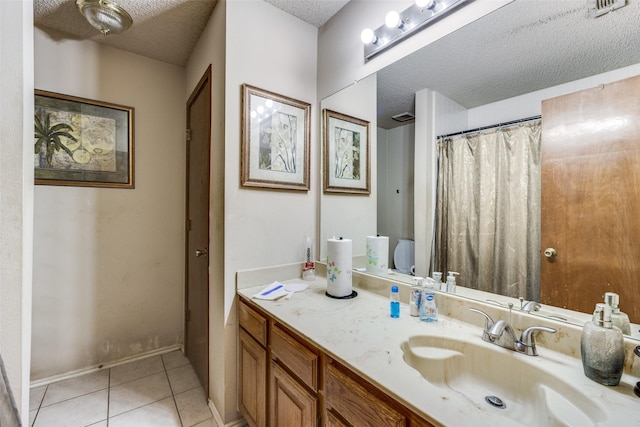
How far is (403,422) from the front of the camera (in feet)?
2.14

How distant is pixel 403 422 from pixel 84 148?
258cm

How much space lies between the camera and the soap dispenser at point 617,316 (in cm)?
73

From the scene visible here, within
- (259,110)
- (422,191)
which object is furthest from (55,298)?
(422,191)

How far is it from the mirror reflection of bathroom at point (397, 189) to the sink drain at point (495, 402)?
0.61 meters

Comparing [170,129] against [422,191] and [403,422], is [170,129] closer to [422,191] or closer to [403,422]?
[422,191]

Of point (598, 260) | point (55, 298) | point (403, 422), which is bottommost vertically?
point (55, 298)

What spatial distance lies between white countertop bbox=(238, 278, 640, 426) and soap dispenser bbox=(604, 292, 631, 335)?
0.13 m

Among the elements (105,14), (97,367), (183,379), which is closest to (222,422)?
(183,379)

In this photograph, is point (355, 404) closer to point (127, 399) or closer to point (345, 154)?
point (345, 154)

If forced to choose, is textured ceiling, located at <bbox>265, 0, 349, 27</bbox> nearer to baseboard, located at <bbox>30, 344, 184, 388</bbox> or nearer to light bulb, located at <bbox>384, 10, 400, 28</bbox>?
light bulb, located at <bbox>384, 10, 400, 28</bbox>

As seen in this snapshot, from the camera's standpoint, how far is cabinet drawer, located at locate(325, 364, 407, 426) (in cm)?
69

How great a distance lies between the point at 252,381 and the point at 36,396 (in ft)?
5.28

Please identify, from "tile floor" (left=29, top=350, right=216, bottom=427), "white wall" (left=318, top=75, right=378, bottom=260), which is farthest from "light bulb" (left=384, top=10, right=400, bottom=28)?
"tile floor" (left=29, top=350, right=216, bottom=427)

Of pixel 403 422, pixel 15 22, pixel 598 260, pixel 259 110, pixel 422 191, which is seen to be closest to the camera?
pixel 403 422
